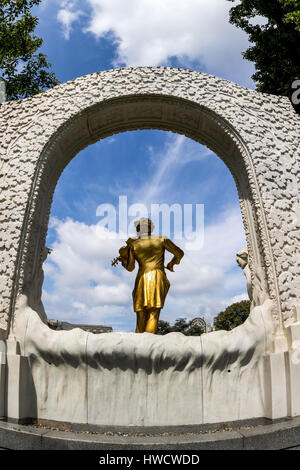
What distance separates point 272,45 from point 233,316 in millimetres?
13061

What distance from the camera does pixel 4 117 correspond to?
5293 millimetres

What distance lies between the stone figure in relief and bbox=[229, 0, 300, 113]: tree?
6008 mm

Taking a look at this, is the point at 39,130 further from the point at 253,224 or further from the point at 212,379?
the point at 212,379

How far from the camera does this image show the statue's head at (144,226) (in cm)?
600

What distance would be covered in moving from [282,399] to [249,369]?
436 mm

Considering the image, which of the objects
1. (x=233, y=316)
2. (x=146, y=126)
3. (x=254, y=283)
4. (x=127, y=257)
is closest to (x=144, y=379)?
(x=254, y=283)

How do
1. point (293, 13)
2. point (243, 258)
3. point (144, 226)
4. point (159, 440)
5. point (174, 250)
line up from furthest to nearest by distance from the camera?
1. point (293, 13)
2. point (144, 226)
3. point (174, 250)
4. point (243, 258)
5. point (159, 440)

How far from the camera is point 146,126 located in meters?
5.89

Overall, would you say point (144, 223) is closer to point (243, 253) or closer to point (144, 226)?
point (144, 226)

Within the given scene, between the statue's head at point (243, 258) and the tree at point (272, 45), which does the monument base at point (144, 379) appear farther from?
the tree at point (272, 45)

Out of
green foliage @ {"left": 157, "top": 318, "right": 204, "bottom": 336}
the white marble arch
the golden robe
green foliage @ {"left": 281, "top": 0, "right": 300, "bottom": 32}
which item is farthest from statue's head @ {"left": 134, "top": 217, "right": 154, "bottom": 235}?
green foliage @ {"left": 157, "top": 318, "right": 204, "bottom": 336}

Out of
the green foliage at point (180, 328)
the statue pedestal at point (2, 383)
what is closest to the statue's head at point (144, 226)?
the statue pedestal at point (2, 383)
